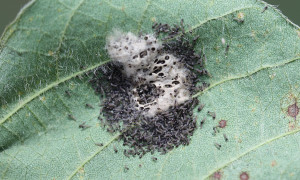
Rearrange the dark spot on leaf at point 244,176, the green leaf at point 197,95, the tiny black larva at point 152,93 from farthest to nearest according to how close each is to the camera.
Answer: the tiny black larva at point 152,93
the dark spot on leaf at point 244,176
the green leaf at point 197,95

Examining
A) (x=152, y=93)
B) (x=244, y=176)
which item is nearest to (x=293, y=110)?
(x=244, y=176)

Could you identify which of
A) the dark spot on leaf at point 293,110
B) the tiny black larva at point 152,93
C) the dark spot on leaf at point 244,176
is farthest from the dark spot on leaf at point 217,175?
the dark spot on leaf at point 293,110

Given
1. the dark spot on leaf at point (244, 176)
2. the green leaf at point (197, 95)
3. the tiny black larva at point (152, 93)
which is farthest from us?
the tiny black larva at point (152, 93)

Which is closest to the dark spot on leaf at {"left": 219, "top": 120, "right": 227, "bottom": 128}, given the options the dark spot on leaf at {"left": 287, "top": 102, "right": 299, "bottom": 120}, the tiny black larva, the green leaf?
the green leaf

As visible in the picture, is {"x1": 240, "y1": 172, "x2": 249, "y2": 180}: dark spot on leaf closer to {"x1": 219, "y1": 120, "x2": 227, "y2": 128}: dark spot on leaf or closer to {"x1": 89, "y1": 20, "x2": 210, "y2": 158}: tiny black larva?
{"x1": 219, "y1": 120, "x2": 227, "y2": 128}: dark spot on leaf

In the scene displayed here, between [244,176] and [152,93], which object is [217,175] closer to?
[244,176]

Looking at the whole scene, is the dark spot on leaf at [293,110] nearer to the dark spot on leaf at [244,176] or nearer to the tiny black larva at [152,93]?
the dark spot on leaf at [244,176]

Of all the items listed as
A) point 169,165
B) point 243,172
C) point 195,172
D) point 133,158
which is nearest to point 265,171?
point 243,172

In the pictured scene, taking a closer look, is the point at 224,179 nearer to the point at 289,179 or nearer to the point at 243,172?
the point at 243,172

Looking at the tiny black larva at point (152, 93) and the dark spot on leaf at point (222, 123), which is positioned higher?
the tiny black larva at point (152, 93)
